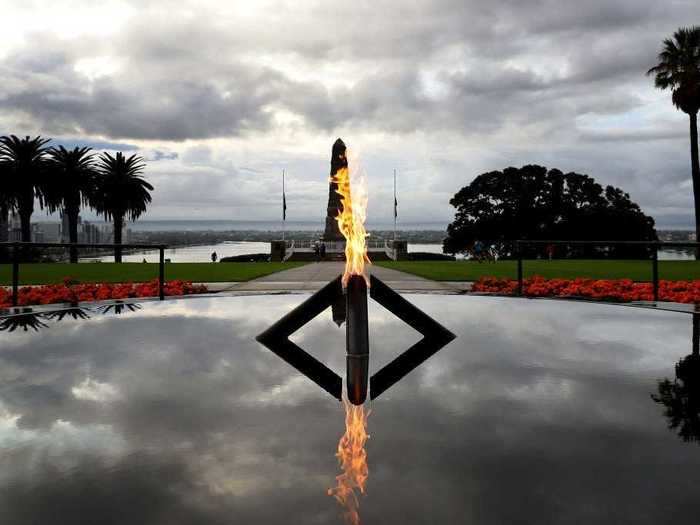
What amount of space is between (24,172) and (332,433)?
48807 millimetres

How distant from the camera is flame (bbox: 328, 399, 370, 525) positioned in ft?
7.03

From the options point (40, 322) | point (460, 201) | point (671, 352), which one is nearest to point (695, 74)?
point (460, 201)

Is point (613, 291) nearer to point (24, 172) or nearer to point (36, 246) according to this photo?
point (36, 246)

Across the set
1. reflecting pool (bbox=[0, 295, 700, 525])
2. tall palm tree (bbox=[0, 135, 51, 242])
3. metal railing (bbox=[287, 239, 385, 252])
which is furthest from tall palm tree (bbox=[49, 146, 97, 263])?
reflecting pool (bbox=[0, 295, 700, 525])

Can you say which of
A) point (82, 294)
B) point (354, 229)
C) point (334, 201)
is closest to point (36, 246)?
point (82, 294)

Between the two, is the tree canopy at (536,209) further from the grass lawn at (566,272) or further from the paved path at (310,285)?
the paved path at (310,285)

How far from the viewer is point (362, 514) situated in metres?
2.06

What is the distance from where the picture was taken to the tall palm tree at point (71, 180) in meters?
45.4

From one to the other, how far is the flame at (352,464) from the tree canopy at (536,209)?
176ft

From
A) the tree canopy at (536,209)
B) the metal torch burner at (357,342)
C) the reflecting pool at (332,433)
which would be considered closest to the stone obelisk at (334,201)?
the tree canopy at (536,209)

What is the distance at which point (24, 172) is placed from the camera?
43.3 m

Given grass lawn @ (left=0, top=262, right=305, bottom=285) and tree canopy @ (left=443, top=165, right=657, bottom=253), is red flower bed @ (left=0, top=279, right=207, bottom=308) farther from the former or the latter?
tree canopy @ (left=443, top=165, right=657, bottom=253)

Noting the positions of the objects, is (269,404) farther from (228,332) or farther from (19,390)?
(228,332)

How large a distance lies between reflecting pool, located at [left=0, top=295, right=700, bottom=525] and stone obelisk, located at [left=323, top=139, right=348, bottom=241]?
43.8m
